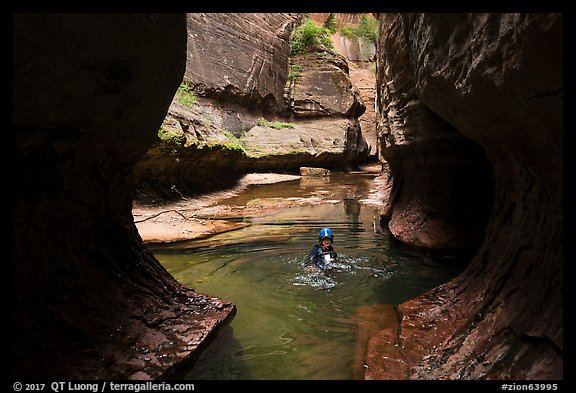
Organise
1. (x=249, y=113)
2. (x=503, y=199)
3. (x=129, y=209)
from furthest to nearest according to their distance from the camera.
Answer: (x=249, y=113) → (x=503, y=199) → (x=129, y=209)

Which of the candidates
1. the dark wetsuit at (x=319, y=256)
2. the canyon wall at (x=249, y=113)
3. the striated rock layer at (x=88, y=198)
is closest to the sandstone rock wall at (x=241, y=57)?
the canyon wall at (x=249, y=113)

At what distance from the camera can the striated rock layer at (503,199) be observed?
1.89m

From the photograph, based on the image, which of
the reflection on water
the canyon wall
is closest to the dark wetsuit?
the reflection on water

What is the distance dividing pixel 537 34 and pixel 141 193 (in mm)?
10383

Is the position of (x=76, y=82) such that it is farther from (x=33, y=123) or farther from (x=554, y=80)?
(x=554, y=80)

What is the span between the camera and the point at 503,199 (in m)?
3.56

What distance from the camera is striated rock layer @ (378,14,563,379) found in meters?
1.89

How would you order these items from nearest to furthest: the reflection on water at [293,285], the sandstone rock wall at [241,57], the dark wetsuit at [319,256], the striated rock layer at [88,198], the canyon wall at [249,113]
→ the striated rock layer at [88,198], the reflection on water at [293,285], the dark wetsuit at [319,256], the canyon wall at [249,113], the sandstone rock wall at [241,57]

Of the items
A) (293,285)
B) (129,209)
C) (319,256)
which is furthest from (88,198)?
(319,256)

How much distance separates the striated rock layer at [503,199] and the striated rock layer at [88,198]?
6.53 feet

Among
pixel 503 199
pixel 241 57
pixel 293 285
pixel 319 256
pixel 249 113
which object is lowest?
pixel 293 285

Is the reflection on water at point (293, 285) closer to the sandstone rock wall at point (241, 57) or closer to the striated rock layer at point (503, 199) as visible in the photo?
the striated rock layer at point (503, 199)

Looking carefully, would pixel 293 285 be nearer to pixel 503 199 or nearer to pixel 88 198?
pixel 503 199

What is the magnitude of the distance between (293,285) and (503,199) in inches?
107
